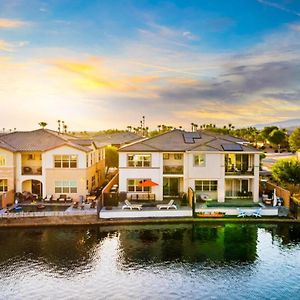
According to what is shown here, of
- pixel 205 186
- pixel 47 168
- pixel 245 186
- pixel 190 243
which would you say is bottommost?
pixel 190 243

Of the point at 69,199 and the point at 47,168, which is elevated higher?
the point at 47,168

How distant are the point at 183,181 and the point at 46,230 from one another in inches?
601

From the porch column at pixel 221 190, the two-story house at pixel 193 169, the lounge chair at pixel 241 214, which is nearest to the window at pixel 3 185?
the two-story house at pixel 193 169

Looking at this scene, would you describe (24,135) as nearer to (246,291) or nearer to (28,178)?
(28,178)

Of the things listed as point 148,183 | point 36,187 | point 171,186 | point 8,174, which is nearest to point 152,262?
point 148,183

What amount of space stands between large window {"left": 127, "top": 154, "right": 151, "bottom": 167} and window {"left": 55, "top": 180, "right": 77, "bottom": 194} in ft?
20.9

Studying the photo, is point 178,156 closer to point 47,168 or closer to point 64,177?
point 64,177

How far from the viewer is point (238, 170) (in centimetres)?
3819

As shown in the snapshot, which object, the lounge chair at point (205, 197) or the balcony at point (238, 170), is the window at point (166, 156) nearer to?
the lounge chair at point (205, 197)

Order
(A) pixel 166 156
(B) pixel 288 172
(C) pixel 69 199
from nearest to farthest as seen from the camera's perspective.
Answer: (C) pixel 69 199 < (A) pixel 166 156 < (B) pixel 288 172

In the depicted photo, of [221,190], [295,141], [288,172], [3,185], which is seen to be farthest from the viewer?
[295,141]

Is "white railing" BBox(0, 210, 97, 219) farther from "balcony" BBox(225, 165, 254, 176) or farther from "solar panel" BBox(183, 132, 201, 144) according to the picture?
"balcony" BBox(225, 165, 254, 176)

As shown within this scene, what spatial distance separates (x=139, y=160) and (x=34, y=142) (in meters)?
12.4

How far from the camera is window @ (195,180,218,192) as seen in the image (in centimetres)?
3762
